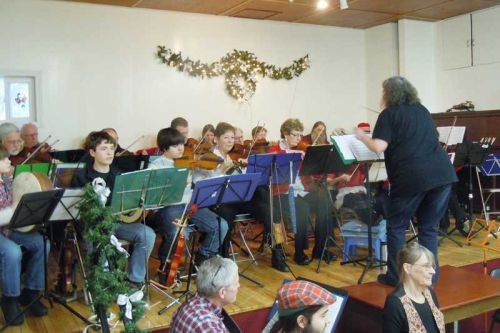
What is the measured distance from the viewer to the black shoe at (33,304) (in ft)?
11.5

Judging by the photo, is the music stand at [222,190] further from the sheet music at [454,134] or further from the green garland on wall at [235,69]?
the sheet music at [454,134]

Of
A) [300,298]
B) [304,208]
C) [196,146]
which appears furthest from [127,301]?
[196,146]

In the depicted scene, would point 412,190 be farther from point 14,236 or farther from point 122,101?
point 122,101

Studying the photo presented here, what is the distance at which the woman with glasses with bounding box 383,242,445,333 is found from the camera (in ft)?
8.82

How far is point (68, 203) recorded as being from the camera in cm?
328

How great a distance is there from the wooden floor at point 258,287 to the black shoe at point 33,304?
4 cm

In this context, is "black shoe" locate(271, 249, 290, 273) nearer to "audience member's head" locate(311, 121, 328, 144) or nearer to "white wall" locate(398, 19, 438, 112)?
"audience member's head" locate(311, 121, 328, 144)

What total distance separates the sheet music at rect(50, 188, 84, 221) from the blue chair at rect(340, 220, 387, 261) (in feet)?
7.97

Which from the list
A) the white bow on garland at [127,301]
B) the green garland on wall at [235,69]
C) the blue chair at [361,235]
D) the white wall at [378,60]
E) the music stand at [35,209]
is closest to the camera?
the white bow on garland at [127,301]

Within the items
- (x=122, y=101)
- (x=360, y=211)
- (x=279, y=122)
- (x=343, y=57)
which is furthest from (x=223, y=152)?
(x=343, y=57)

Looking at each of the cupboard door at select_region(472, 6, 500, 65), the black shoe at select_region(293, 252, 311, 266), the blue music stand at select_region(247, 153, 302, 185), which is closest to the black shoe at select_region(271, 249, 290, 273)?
the black shoe at select_region(293, 252, 311, 266)

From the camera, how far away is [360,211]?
481 cm

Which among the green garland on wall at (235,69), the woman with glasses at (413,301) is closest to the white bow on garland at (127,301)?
the woman with glasses at (413,301)

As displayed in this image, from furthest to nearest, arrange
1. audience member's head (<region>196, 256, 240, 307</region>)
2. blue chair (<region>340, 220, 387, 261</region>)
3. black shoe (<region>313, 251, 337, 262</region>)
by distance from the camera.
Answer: black shoe (<region>313, 251, 337, 262</region>)
blue chair (<region>340, 220, 387, 261</region>)
audience member's head (<region>196, 256, 240, 307</region>)
